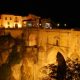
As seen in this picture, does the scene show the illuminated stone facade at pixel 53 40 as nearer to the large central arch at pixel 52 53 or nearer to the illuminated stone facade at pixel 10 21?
the large central arch at pixel 52 53

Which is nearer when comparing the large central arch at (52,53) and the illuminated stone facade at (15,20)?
the large central arch at (52,53)

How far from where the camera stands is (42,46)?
35750 mm

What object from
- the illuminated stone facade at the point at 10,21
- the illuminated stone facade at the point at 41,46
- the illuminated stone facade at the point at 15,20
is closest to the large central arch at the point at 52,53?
the illuminated stone facade at the point at 41,46

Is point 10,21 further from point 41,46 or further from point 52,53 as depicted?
point 52,53

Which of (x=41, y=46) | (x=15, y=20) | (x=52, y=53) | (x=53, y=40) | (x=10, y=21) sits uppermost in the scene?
(x=15, y=20)

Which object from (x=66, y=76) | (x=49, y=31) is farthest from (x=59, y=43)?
(x=66, y=76)

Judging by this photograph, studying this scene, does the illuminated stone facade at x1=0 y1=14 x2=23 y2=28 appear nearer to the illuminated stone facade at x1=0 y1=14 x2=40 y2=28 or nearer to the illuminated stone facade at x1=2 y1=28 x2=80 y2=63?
the illuminated stone facade at x1=0 y1=14 x2=40 y2=28

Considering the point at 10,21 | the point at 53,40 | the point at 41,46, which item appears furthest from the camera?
the point at 10,21

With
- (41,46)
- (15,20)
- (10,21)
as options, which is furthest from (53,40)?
(10,21)

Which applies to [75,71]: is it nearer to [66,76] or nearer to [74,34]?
[66,76]

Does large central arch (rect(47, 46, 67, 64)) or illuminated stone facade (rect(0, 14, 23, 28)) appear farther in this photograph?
illuminated stone facade (rect(0, 14, 23, 28))

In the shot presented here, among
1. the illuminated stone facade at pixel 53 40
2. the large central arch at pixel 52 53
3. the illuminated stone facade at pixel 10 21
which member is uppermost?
the illuminated stone facade at pixel 10 21

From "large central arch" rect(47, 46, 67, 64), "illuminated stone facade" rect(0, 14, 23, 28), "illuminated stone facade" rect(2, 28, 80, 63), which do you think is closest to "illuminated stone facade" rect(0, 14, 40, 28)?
"illuminated stone facade" rect(0, 14, 23, 28)

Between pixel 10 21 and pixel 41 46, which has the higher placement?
pixel 10 21
